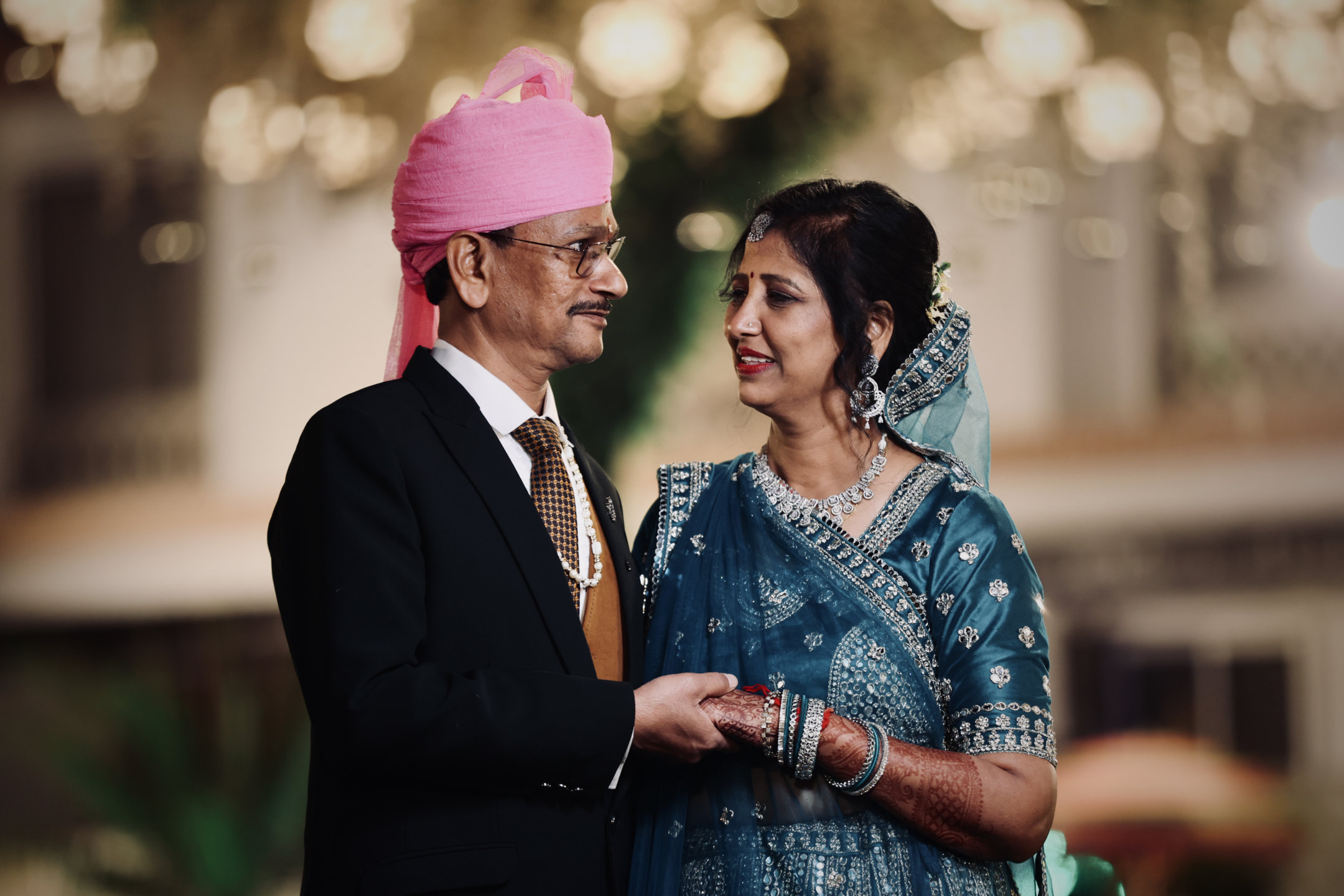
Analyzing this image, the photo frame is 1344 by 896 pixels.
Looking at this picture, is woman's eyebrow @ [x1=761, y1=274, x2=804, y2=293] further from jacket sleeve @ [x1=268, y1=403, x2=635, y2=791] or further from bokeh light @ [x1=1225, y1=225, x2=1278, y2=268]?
bokeh light @ [x1=1225, y1=225, x2=1278, y2=268]

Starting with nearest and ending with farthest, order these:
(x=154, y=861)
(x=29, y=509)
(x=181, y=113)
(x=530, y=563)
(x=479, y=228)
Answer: (x=530, y=563) → (x=479, y=228) → (x=154, y=861) → (x=181, y=113) → (x=29, y=509)

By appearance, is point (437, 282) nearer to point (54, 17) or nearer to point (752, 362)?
point (752, 362)

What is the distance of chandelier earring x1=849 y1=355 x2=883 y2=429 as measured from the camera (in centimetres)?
204

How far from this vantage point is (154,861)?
14.9 ft

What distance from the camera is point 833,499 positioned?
2059 millimetres

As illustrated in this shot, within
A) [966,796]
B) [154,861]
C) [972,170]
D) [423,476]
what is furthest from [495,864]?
[972,170]

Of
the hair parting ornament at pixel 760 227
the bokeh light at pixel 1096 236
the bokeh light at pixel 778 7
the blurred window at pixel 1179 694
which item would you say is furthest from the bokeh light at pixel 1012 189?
the hair parting ornament at pixel 760 227

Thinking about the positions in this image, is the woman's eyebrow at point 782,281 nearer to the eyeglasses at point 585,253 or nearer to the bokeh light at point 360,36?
the eyeglasses at point 585,253

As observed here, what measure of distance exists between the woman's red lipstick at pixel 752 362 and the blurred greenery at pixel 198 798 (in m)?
3.07

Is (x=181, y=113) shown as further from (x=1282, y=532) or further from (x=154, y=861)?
(x=1282, y=532)

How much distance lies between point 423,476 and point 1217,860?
4129mm

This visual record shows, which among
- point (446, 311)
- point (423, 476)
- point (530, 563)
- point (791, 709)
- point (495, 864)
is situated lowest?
point (495, 864)

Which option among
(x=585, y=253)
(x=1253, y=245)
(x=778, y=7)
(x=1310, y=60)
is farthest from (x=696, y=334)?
(x=1253, y=245)

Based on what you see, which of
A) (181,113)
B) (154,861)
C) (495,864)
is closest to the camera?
(495,864)
